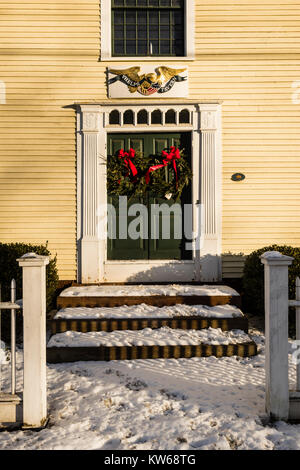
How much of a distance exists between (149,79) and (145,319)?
435 centimetres

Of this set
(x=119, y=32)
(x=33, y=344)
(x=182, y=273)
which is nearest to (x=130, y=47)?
(x=119, y=32)

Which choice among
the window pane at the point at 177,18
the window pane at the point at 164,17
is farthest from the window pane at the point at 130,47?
the window pane at the point at 177,18

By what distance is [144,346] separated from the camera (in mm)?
4020

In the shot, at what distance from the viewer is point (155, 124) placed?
6305 millimetres

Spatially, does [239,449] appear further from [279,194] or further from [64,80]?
[64,80]

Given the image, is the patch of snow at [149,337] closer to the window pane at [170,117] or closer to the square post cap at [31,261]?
the square post cap at [31,261]

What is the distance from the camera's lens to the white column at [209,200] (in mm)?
6223

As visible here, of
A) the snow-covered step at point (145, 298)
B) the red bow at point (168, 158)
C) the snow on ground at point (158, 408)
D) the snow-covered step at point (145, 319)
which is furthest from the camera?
the red bow at point (168, 158)

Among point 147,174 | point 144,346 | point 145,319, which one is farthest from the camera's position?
point 147,174

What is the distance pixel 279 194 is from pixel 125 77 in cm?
360

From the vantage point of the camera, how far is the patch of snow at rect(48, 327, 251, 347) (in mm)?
4109

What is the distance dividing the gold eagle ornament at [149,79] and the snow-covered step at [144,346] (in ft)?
14.3

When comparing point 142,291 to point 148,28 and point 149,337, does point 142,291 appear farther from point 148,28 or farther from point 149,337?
point 148,28

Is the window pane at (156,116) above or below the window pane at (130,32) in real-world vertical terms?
below
